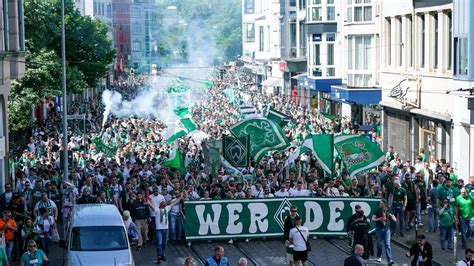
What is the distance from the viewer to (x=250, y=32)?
11000 centimetres

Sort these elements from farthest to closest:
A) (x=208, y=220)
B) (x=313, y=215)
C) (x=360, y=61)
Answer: (x=360, y=61)
(x=313, y=215)
(x=208, y=220)

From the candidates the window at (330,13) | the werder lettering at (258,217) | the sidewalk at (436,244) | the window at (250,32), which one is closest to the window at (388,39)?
the window at (330,13)

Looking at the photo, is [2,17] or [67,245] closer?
[67,245]

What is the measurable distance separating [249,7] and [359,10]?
5915 cm

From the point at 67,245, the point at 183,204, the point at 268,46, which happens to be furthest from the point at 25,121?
the point at 268,46

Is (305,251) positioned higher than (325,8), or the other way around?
(325,8)

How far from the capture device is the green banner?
84.4 ft

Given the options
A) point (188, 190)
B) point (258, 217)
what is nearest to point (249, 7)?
point (188, 190)

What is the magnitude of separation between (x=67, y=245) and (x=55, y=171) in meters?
10.2

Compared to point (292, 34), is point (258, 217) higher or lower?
lower

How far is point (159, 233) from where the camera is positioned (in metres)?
23.9

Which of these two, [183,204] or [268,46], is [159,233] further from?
[268,46]

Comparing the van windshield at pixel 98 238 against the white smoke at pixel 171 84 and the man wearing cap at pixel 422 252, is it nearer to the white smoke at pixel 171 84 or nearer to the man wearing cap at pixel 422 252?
the man wearing cap at pixel 422 252

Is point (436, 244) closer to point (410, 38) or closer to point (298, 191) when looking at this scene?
point (298, 191)
